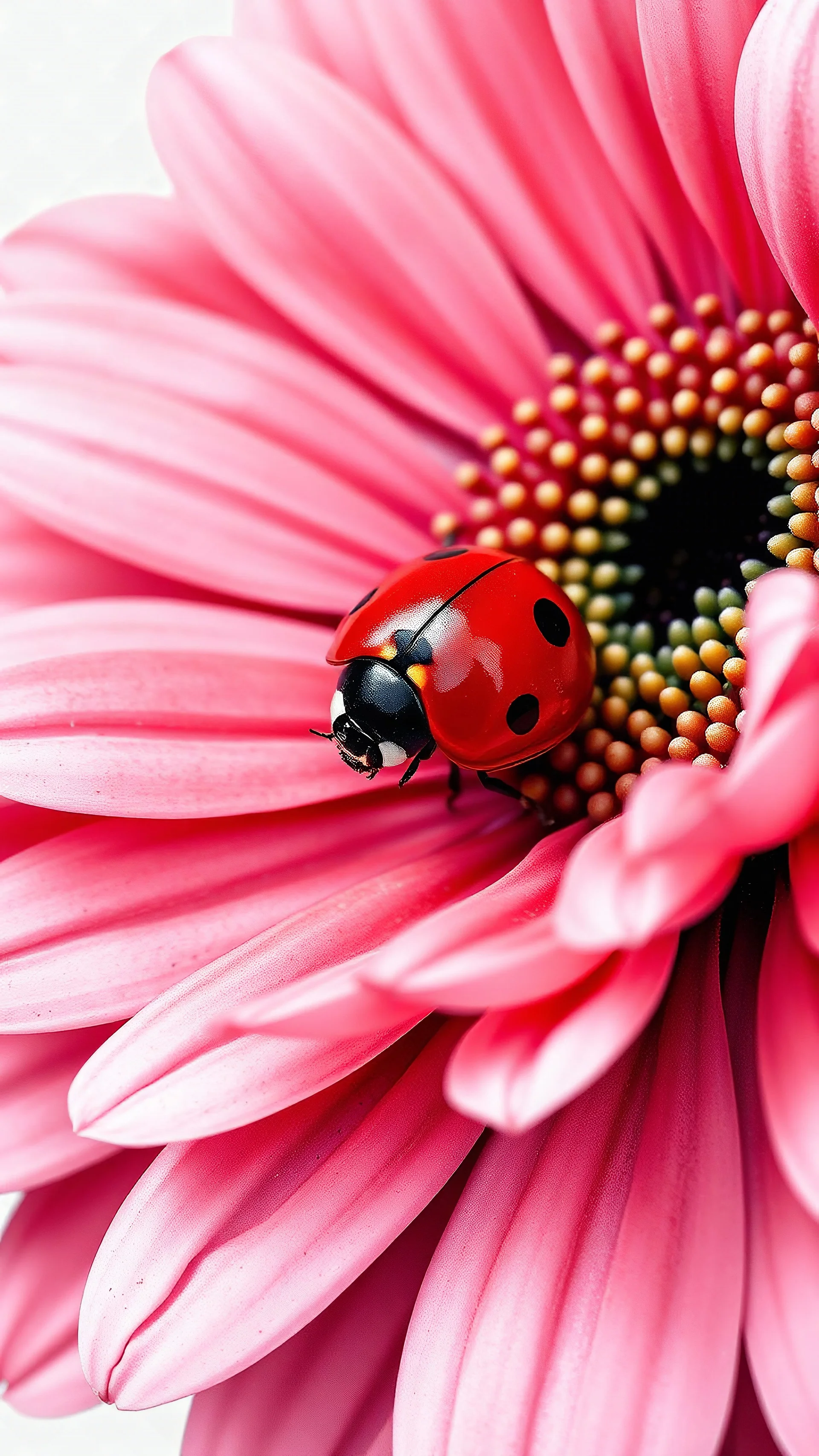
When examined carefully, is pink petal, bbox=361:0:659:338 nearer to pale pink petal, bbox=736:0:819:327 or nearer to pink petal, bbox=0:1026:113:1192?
pale pink petal, bbox=736:0:819:327

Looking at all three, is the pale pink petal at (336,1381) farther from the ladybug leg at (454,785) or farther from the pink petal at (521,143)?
the pink petal at (521,143)

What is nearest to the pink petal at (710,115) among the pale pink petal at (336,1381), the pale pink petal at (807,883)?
the pale pink petal at (807,883)

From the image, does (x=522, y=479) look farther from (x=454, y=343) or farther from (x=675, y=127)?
(x=675, y=127)

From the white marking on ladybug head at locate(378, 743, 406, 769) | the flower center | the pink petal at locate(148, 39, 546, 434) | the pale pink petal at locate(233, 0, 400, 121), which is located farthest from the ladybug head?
the pale pink petal at locate(233, 0, 400, 121)

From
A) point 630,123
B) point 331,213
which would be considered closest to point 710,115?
point 630,123

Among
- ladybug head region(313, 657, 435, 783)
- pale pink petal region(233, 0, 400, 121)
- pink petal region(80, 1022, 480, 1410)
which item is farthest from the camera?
pale pink petal region(233, 0, 400, 121)

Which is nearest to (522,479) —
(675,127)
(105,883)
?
(675,127)
